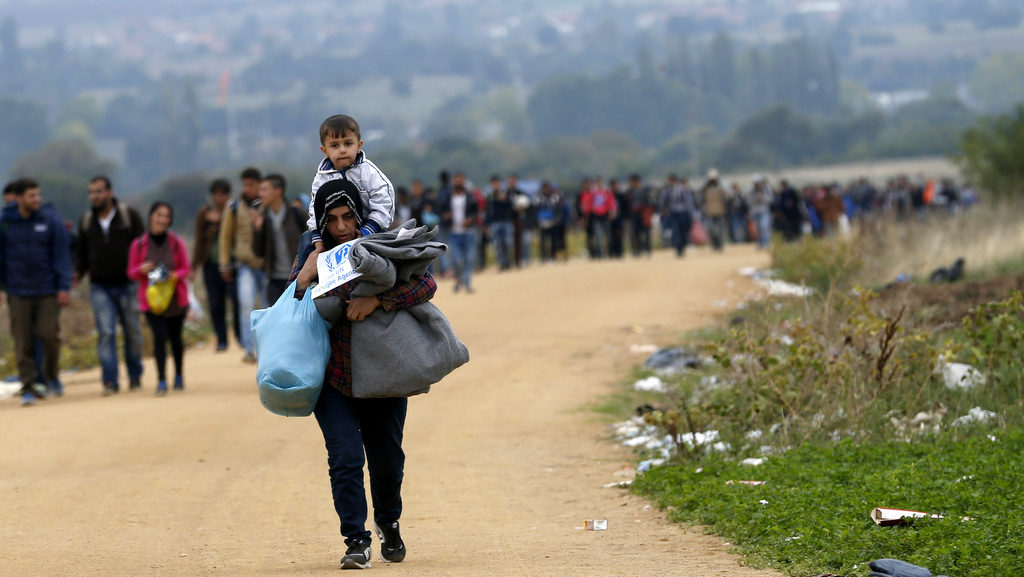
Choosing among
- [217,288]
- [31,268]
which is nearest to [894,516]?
[31,268]

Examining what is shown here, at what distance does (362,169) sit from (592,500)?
304 cm

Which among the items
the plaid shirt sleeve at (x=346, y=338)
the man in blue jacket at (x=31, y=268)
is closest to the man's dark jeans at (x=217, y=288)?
the man in blue jacket at (x=31, y=268)

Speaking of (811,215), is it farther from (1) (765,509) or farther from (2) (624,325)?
(1) (765,509)

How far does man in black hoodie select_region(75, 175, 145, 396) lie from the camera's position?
1336cm

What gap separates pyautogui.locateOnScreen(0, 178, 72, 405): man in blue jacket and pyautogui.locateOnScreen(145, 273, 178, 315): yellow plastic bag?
2.65 ft

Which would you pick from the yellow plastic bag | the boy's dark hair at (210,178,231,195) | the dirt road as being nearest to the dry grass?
the dirt road

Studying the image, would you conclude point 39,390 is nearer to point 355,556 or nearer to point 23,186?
point 23,186

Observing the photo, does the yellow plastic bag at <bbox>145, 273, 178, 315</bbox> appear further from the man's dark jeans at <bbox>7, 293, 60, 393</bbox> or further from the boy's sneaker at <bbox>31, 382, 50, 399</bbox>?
the boy's sneaker at <bbox>31, 382, 50, 399</bbox>

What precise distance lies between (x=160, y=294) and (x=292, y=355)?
274 inches

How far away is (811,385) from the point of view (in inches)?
402

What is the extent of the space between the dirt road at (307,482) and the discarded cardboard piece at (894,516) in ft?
2.46

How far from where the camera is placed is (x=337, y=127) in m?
6.75

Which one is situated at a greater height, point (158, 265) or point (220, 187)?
point (220, 187)

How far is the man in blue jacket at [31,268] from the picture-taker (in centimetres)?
1316
